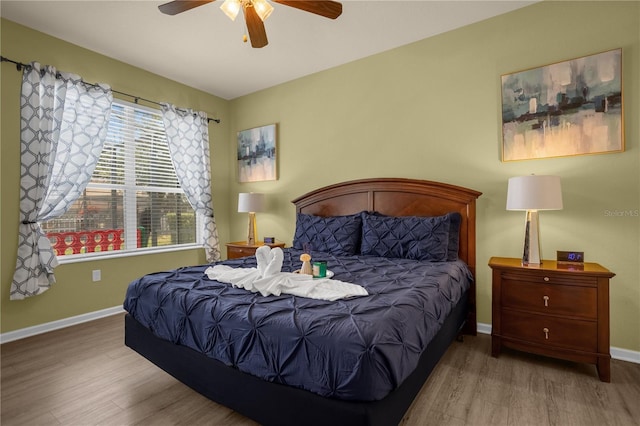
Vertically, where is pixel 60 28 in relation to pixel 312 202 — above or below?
above

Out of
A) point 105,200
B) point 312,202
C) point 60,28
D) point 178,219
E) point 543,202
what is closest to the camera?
point 543,202

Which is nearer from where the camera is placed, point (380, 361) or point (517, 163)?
point (380, 361)

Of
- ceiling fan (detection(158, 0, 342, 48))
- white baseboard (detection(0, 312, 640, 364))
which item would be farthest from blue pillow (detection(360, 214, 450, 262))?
ceiling fan (detection(158, 0, 342, 48))

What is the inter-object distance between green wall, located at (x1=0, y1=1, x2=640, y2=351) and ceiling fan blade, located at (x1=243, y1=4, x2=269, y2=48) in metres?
1.54

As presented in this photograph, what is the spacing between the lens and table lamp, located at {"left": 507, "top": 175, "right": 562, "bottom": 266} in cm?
228

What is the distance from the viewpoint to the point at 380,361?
123 centimetres

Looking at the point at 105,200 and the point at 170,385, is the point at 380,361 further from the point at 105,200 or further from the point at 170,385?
the point at 105,200

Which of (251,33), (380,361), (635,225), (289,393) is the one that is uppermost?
(251,33)

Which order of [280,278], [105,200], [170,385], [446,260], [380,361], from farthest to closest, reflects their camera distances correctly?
[105,200]
[446,260]
[170,385]
[280,278]
[380,361]

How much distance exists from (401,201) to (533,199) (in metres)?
1.22

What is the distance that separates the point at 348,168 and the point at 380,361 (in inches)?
109

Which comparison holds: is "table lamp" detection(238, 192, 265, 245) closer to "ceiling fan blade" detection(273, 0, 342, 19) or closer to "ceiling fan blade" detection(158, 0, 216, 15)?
"ceiling fan blade" detection(158, 0, 216, 15)

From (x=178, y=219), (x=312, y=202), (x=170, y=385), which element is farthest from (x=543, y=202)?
(x=178, y=219)

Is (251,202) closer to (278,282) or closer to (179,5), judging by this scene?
(179,5)
